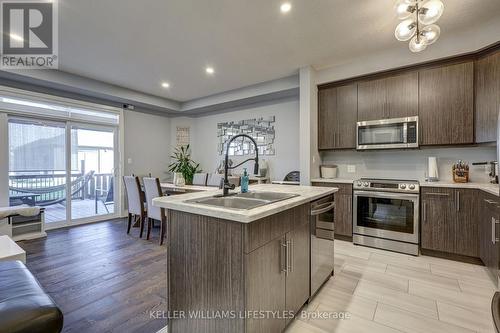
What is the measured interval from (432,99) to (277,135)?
2.54 metres

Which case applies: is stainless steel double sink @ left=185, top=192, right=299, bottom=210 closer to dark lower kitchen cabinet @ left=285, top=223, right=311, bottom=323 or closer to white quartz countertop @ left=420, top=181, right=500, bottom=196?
dark lower kitchen cabinet @ left=285, top=223, right=311, bottom=323

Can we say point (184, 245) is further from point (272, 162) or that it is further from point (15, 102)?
point (15, 102)

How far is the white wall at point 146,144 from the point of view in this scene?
530 centimetres

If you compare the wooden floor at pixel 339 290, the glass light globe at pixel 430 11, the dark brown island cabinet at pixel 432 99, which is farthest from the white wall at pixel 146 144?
the glass light globe at pixel 430 11

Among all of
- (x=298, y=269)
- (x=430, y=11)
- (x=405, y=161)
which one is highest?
(x=430, y=11)

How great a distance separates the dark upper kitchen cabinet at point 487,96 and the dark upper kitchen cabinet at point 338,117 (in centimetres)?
134

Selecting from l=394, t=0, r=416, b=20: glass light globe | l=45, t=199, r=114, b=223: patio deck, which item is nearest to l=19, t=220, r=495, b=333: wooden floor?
l=45, t=199, r=114, b=223: patio deck

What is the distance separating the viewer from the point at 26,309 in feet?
3.39

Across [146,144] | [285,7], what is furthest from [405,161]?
[146,144]

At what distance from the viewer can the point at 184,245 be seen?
1.45 m

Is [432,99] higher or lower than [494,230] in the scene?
higher

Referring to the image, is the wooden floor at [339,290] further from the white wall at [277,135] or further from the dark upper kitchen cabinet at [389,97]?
the white wall at [277,135]

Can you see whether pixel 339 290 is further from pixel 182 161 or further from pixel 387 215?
pixel 182 161

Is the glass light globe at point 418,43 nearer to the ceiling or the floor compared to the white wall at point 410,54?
nearer to the floor
